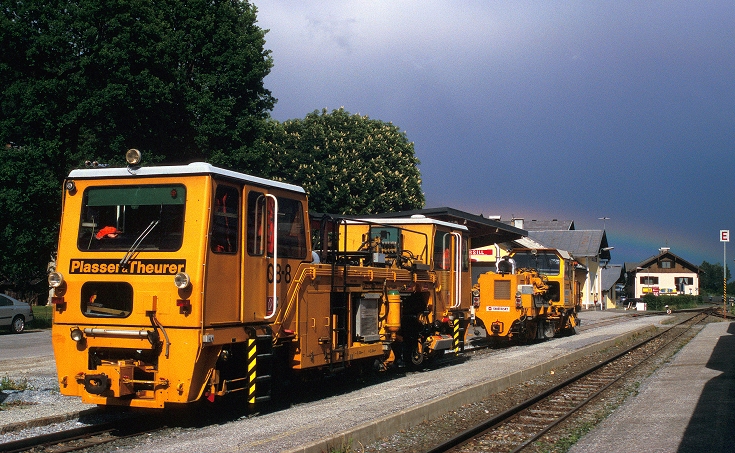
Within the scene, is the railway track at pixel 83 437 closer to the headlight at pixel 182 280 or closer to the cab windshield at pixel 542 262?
the headlight at pixel 182 280

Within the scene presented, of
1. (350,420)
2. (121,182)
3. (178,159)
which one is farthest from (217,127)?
(350,420)

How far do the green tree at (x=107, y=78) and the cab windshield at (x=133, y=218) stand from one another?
1488cm

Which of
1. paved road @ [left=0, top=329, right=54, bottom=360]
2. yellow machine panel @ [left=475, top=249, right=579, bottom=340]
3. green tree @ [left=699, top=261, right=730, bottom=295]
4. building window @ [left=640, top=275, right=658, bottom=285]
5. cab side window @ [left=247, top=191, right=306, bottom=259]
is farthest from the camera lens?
green tree @ [left=699, top=261, right=730, bottom=295]

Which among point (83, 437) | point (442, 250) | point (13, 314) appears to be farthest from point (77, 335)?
point (13, 314)

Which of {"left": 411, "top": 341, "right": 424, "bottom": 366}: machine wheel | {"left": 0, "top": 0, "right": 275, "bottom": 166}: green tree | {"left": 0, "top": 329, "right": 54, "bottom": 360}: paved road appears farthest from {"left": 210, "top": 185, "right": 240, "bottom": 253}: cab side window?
{"left": 0, "top": 0, "right": 275, "bottom": 166}: green tree

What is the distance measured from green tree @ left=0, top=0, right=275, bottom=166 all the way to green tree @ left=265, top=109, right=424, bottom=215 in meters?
11.6

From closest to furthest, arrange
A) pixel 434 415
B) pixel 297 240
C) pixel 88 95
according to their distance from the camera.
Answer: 1. pixel 434 415
2. pixel 297 240
3. pixel 88 95

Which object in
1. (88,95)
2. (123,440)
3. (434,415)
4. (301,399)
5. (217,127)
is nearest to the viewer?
(123,440)

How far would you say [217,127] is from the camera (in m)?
26.1

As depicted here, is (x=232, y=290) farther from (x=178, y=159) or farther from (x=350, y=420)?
(x=178, y=159)

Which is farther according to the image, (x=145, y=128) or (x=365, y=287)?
(x=145, y=128)

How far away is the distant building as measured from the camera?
105 metres

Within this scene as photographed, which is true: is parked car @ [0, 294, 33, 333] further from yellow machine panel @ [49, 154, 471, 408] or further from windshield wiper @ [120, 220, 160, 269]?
windshield wiper @ [120, 220, 160, 269]

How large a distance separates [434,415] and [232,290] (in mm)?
3247
